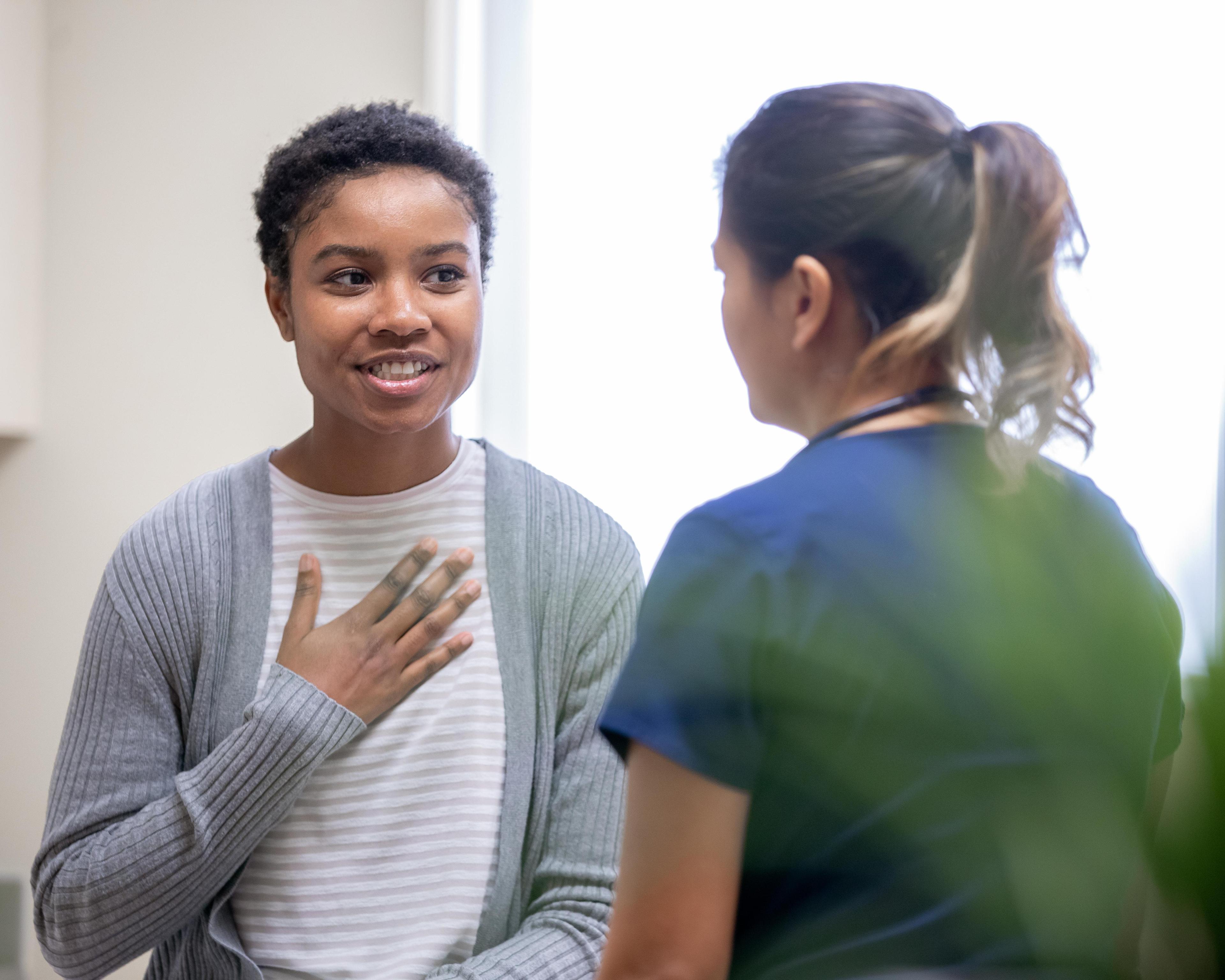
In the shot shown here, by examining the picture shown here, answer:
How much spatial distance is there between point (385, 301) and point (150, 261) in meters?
0.80

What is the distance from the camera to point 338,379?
3.01 ft

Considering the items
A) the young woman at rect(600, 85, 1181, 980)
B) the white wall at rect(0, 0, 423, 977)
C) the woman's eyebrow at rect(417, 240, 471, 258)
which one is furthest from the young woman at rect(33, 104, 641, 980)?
the white wall at rect(0, 0, 423, 977)

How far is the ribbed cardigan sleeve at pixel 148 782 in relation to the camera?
851mm

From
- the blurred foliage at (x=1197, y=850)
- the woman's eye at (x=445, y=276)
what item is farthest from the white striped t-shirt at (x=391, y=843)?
the blurred foliage at (x=1197, y=850)

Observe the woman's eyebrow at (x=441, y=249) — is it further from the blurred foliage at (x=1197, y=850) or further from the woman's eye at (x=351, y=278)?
the blurred foliage at (x=1197, y=850)

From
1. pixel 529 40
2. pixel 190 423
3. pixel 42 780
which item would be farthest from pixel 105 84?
pixel 42 780

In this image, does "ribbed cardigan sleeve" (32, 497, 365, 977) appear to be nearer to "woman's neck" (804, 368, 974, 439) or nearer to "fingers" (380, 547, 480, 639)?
"fingers" (380, 547, 480, 639)

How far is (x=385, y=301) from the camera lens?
2.97 feet

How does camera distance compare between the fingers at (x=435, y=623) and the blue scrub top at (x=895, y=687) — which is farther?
the fingers at (x=435, y=623)

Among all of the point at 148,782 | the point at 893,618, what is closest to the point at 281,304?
the point at 148,782

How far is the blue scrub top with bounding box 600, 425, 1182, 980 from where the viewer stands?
44 cm

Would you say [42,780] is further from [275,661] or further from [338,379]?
[338,379]

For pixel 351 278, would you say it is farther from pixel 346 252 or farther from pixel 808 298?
pixel 808 298

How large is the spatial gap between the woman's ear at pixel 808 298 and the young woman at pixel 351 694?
0.45m
